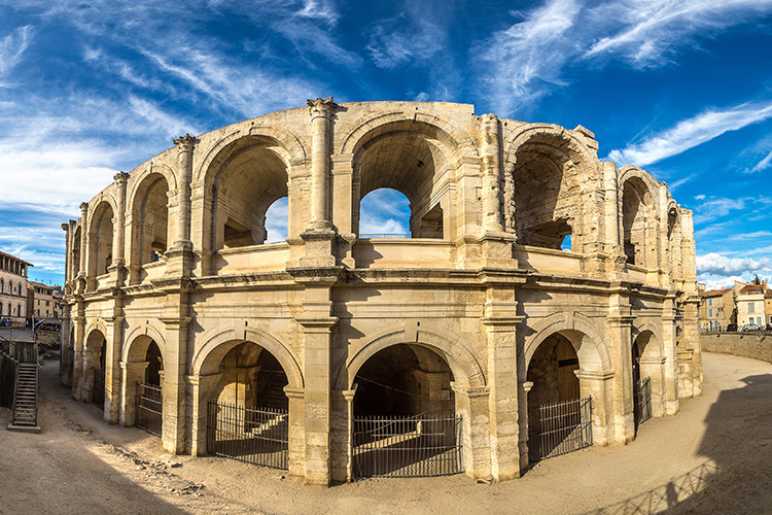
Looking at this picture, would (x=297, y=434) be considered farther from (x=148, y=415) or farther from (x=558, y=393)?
(x=558, y=393)

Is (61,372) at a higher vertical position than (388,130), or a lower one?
lower

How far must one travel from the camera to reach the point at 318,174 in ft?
37.7

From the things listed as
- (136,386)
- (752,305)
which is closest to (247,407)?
(136,386)

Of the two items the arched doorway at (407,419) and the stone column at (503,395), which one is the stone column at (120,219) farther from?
the stone column at (503,395)

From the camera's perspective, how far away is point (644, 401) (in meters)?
16.2

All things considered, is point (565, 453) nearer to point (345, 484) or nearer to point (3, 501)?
point (345, 484)

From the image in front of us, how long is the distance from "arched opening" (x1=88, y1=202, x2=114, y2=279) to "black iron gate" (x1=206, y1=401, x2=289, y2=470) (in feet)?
33.4

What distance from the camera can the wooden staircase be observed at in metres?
15.0

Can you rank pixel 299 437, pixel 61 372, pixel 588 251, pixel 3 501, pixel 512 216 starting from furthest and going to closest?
pixel 61 372 → pixel 588 251 → pixel 512 216 → pixel 299 437 → pixel 3 501

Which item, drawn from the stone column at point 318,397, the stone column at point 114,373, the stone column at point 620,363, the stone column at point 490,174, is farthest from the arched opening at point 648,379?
the stone column at point 114,373

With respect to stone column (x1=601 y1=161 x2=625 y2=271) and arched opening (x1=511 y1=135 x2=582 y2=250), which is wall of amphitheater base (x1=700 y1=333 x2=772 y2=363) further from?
stone column (x1=601 y1=161 x2=625 y2=271)

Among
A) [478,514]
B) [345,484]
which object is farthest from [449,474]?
[345,484]

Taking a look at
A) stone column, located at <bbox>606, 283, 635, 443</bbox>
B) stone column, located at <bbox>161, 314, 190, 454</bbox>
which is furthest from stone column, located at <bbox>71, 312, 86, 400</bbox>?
stone column, located at <bbox>606, 283, 635, 443</bbox>

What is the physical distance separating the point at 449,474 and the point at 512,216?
7434mm
